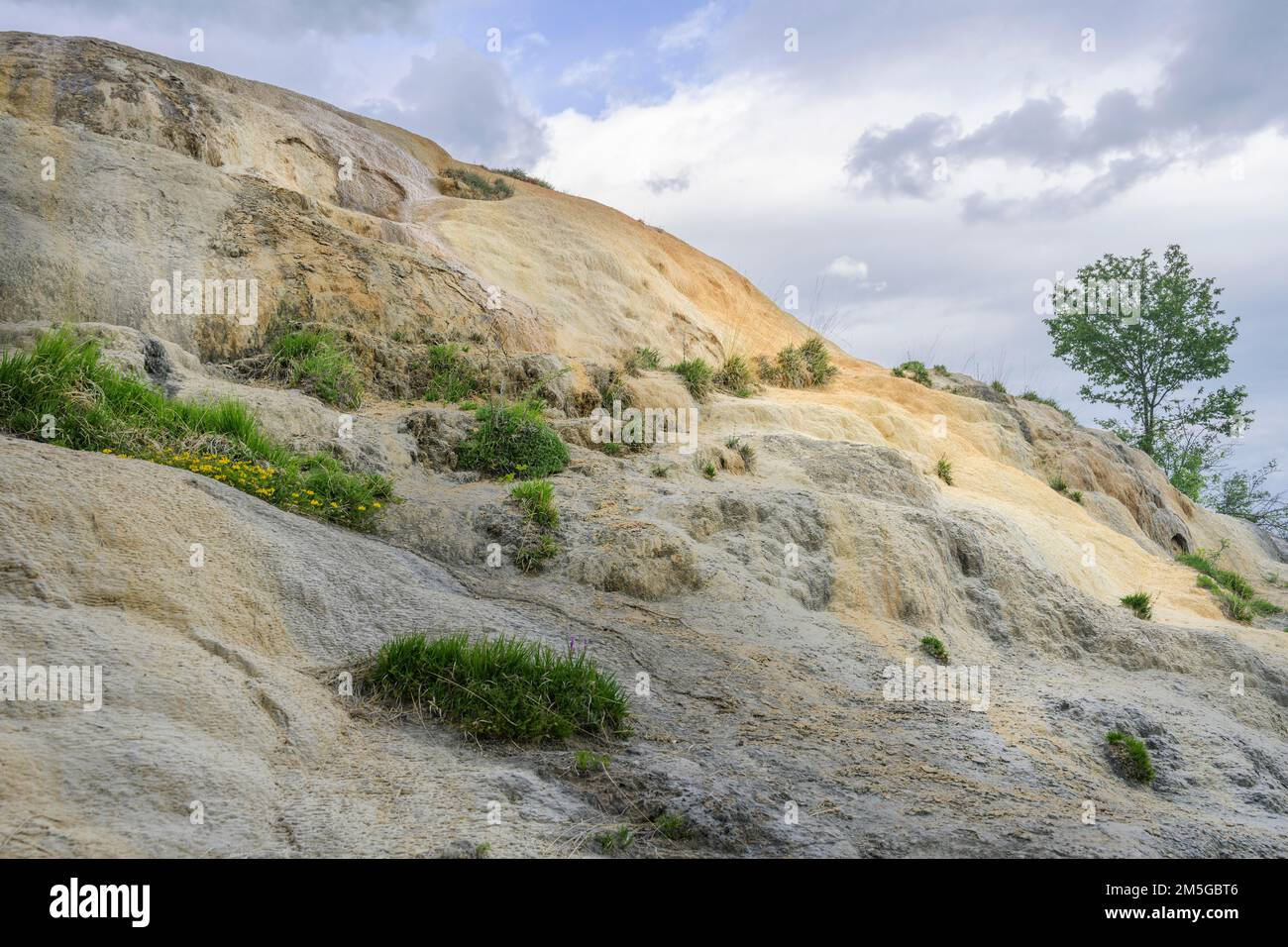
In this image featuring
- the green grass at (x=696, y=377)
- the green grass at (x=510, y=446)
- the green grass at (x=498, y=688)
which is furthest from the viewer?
the green grass at (x=696, y=377)

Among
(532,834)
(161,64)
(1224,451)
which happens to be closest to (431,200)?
(161,64)

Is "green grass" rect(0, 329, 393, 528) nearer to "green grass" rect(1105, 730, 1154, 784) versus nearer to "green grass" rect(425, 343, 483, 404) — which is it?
"green grass" rect(425, 343, 483, 404)

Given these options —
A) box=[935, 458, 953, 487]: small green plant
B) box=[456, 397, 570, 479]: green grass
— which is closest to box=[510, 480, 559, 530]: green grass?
box=[456, 397, 570, 479]: green grass

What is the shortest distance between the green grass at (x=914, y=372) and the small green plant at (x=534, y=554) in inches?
626

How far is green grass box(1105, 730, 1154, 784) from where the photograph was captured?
298 inches

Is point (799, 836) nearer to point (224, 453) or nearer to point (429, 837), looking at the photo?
point (429, 837)

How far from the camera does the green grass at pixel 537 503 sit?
29.3 ft

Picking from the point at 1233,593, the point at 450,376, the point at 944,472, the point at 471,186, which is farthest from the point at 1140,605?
the point at 471,186

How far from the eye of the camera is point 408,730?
18.0ft

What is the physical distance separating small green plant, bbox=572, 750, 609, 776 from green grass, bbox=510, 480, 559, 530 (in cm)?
377

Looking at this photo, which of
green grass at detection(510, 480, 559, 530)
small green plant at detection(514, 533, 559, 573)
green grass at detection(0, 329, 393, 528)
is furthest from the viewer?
green grass at detection(510, 480, 559, 530)
